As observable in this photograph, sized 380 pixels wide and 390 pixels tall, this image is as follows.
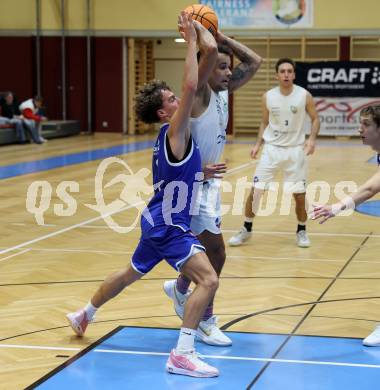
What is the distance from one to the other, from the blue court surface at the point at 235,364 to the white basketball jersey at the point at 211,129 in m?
1.19

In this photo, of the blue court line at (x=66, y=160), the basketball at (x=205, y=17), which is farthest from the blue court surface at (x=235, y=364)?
the blue court line at (x=66, y=160)

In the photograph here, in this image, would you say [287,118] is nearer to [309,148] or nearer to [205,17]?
[309,148]

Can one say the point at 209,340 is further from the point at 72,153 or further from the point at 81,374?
the point at 72,153

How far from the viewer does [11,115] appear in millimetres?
21750

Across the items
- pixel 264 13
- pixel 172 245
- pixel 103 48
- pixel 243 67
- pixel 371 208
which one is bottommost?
pixel 371 208

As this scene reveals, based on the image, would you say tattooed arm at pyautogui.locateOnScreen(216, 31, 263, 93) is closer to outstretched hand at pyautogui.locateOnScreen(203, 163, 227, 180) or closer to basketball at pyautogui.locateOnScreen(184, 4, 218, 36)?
basketball at pyautogui.locateOnScreen(184, 4, 218, 36)

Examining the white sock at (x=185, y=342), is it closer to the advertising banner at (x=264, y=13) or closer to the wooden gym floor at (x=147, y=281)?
the wooden gym floor at (x=147, y=281)

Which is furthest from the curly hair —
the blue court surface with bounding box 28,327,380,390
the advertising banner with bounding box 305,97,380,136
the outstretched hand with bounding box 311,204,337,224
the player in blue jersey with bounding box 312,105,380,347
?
the advertising banner with bounding box 305,97,380,136

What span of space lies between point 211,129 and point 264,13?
64.6ft

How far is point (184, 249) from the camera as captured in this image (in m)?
4.70

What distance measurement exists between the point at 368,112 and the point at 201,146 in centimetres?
108

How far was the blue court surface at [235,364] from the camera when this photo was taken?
4.46 meters

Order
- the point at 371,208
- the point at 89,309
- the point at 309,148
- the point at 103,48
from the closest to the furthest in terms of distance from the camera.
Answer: the point at 89,309 → the point at 309,148 → the point at 371,208 → the point at 103,48

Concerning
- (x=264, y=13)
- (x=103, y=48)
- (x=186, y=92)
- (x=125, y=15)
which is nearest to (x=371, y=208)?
→ (x=186, y=92)
